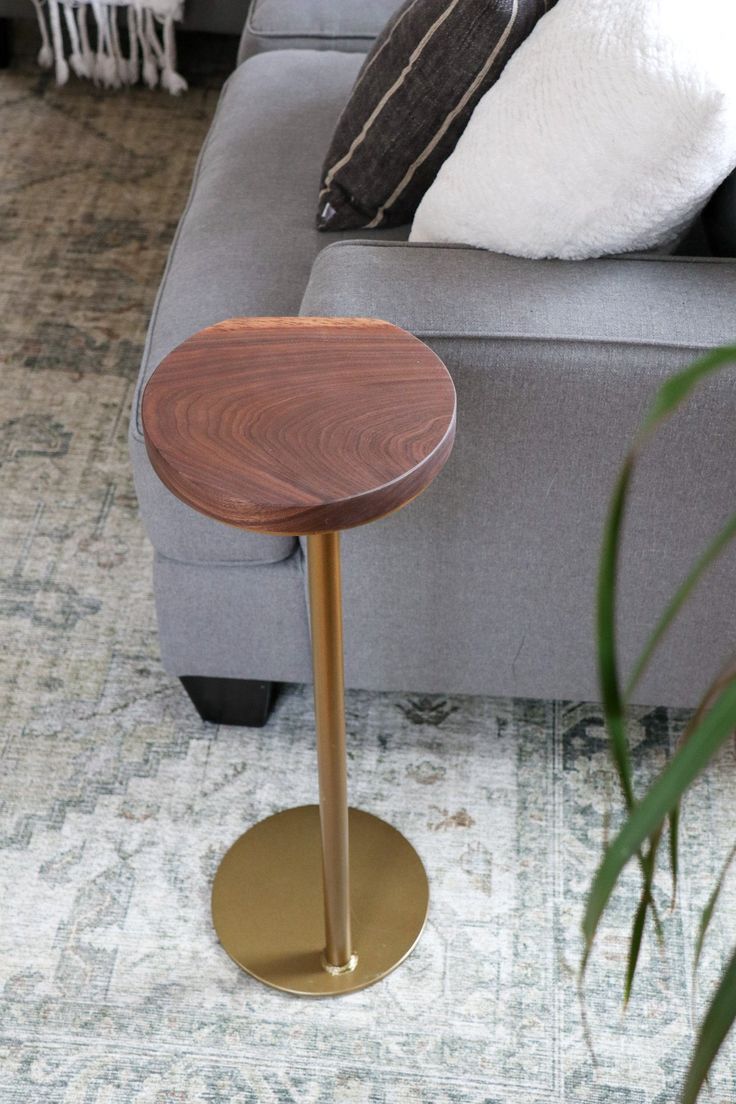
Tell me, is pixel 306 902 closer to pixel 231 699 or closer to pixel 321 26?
pixel 231 699

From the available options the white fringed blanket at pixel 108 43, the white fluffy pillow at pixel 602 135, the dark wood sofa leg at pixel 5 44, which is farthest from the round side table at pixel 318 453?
the dark wood sofa leg at pixel 5 44

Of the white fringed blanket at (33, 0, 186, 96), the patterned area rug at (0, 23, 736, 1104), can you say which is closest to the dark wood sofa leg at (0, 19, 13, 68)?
the white fringed blanket at (33, 0, 186, 96)

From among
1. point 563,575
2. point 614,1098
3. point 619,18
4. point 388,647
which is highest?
point 619,18

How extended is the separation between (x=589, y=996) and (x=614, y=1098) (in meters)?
0.10

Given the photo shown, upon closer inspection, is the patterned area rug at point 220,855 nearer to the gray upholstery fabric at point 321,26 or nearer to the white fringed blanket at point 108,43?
the gray upholstery fabric at point 321,26

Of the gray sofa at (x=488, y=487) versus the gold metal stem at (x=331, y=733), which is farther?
the gray sofa at (x=488, y=487)

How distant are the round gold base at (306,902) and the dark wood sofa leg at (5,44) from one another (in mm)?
2053

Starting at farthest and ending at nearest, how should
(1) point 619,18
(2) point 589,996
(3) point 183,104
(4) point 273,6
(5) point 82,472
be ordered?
(3) point 183,104, (4) point 273,6, (5) point 82,472, (2) point 589,996, (1) point 619,18

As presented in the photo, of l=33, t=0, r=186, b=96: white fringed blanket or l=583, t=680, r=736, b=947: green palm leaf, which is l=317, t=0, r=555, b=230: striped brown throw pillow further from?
l=33, t=0, r=186, b=96: white fringed blanket

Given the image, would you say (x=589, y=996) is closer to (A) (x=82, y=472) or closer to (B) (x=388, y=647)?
(B) (x=388, y=647)

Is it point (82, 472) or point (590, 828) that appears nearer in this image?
point (590, 828)

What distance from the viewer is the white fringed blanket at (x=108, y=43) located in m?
2.42

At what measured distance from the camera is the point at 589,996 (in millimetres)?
1140

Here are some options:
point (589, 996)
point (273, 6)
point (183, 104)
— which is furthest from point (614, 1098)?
point (183, 104)
